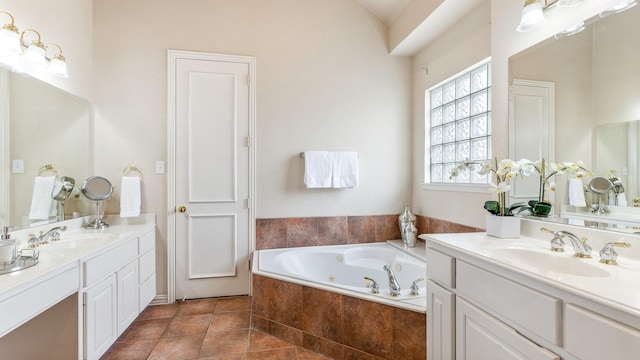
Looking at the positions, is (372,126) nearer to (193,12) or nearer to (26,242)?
(193,12)

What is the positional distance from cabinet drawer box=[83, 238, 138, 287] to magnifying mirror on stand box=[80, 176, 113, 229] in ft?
1.30

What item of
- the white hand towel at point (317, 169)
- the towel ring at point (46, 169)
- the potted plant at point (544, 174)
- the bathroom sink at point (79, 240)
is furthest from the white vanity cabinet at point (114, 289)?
the potted plant at point (544, 174)

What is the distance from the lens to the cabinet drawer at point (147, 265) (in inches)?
87.4

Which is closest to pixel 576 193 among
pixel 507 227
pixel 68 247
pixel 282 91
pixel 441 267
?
pixel 507 227

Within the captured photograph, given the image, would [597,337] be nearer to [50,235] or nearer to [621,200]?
[621,200]

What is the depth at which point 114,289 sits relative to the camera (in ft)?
6.01

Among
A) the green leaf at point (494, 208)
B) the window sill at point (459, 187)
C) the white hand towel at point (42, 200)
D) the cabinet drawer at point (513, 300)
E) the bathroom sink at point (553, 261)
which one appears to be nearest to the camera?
the cabinet drawer at point (513, 300)

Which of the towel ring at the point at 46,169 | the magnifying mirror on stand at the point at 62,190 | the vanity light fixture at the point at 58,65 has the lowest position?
the magnifying mirror on stand at the point at 62,190

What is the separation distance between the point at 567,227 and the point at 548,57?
843 mm

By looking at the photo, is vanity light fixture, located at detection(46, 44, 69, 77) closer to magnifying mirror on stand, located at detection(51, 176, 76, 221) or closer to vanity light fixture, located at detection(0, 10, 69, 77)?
→ vanity light fixture, located at detection(0, 10, 69, 77)

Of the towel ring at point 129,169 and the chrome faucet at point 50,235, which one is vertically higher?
the towel ring at point 129,169

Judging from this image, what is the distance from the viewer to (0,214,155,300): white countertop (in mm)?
1155

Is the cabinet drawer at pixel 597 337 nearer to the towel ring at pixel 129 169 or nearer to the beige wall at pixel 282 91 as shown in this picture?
the beige wall at pixel 282 91

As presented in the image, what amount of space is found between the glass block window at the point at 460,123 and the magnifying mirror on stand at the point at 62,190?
9.84ft
